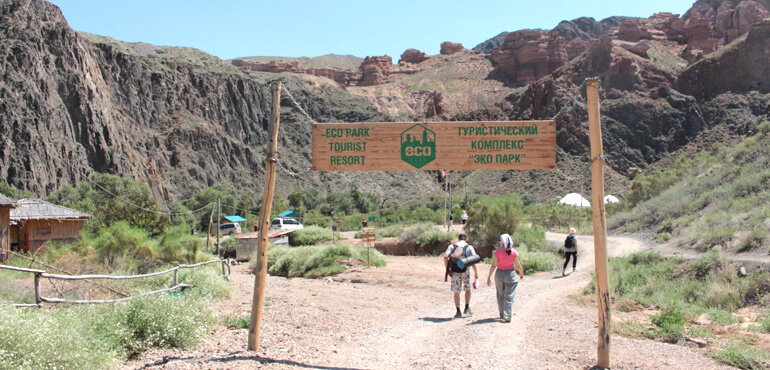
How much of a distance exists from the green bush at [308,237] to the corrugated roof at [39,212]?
12.8 metres

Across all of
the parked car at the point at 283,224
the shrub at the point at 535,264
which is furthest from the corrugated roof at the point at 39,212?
the shrub at the point at 535,264

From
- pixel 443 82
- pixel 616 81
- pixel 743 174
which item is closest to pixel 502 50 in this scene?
pixel 443 82

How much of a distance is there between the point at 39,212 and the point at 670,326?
25.4 m

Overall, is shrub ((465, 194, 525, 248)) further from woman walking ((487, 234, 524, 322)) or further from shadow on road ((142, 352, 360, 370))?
shadow on road ((142, 352, 360, 370))

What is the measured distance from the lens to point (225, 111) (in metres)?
89.6

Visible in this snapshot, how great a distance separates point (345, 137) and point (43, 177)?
6727 centimetres

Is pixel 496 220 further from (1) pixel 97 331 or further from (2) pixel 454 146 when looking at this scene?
(1) pixel 97 331

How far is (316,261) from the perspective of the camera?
1900cm

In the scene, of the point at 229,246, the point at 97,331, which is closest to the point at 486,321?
the point at 97,331

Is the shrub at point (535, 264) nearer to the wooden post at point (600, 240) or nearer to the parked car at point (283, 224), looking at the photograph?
the wooden post at point (600, 240)

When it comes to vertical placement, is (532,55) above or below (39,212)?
above

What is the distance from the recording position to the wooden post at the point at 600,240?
5730 mm

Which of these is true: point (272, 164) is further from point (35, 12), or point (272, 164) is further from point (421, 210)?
point (35, 12)

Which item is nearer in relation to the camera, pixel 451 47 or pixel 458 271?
pixel 458 271
